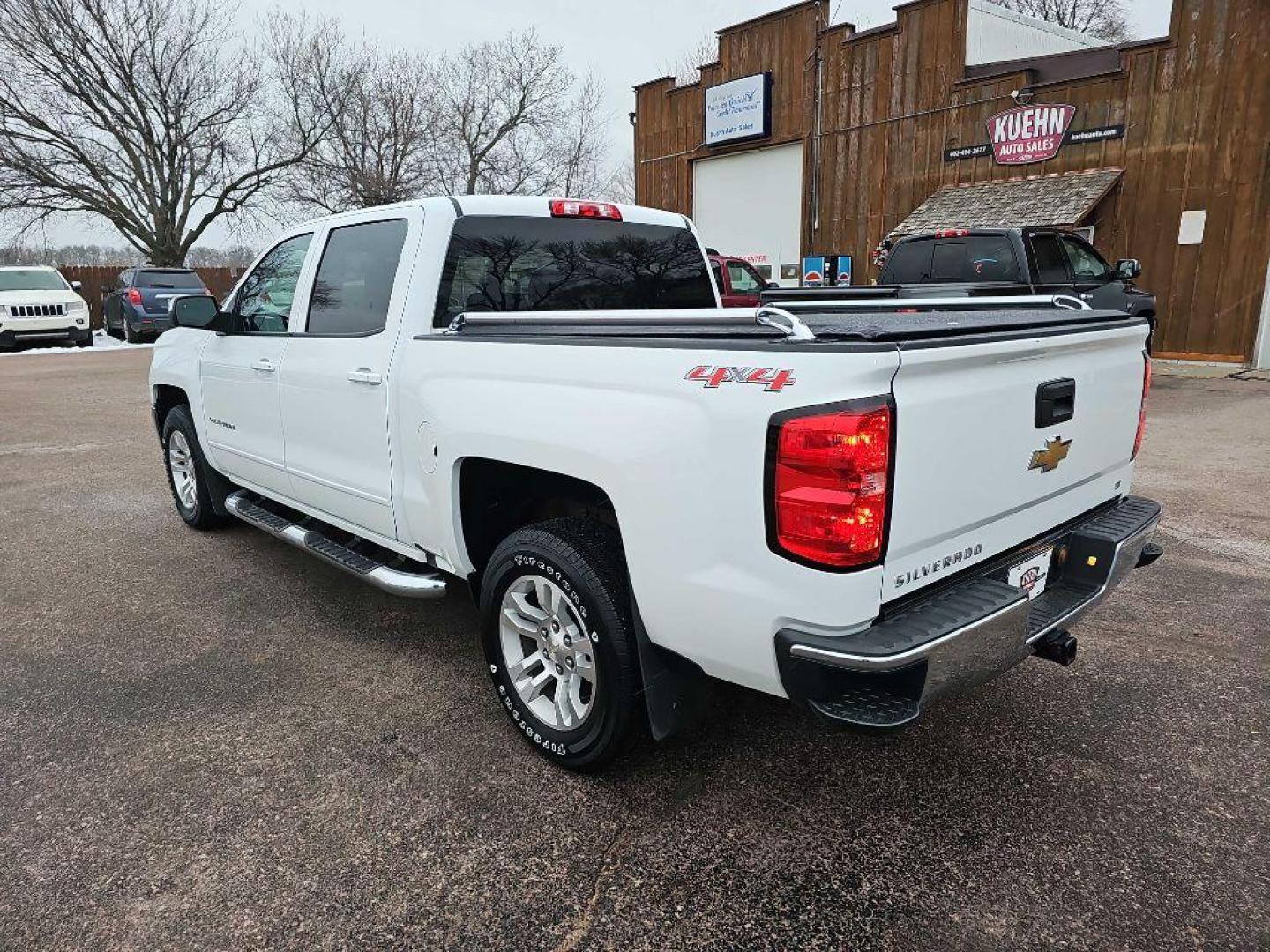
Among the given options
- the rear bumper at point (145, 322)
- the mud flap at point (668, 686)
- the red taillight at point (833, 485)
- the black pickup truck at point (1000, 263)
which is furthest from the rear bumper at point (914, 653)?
the rear bumper at point (145, 322)

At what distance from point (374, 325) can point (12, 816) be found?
2.06m

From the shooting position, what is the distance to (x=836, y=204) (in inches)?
742

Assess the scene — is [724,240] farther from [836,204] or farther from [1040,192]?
[1040,192]

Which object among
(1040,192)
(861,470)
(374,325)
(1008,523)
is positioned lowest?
(1008,523)

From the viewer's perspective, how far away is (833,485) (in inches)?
80.3

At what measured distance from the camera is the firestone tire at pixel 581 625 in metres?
2.60

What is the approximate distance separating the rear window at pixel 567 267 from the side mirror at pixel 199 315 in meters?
1.89

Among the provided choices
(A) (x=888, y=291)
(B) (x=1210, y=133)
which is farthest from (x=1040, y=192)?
(A) (x=888, y=291)

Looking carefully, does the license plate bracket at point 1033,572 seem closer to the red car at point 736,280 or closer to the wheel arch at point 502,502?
the wheel arch at point 502,502

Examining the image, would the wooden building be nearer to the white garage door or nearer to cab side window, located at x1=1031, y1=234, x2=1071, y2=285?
the white garage door

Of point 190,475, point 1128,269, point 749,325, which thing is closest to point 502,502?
point 749,325

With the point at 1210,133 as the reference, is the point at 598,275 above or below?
below

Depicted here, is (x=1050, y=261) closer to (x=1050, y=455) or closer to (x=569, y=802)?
(x=1050, y=455)

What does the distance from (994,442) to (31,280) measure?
22839mm
